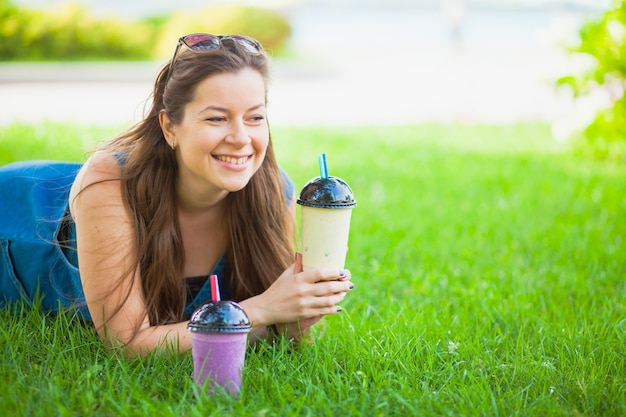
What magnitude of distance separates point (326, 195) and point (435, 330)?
108 centimetres

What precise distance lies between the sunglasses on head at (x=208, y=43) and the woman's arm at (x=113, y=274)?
1.77 ft

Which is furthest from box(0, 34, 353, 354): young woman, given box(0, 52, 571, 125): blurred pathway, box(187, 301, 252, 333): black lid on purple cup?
box(0, 52, 571, 125): blurred pathway

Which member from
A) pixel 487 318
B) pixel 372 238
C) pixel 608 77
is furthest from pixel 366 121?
pixel 487 318

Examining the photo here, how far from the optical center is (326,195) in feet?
8.63

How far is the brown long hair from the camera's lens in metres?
2.85

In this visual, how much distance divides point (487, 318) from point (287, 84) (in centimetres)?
1184

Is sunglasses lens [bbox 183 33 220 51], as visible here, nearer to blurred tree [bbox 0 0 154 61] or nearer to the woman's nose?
the woman's nose

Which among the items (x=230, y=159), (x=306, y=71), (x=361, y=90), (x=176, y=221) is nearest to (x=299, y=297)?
(x=230, y=159)

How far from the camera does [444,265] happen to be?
15.4 feet

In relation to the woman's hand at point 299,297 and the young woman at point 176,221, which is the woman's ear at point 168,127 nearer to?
the young woman at point 176,221

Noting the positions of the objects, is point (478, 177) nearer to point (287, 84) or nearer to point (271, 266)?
point (271, 266)

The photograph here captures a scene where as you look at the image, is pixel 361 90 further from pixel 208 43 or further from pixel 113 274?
pixel 113 274

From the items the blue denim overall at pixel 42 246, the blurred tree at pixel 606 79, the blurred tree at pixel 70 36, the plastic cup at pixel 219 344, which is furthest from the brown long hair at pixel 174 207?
the blurred tree at pixel 70 36

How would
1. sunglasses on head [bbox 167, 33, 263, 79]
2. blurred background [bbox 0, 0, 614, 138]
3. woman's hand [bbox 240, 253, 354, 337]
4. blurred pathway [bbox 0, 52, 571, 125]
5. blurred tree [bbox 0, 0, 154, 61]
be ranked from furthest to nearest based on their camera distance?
blurred tree [bbox 0, 0, 154, 61] → blurred pathway [bbox 0, 52, 571, 125] → blurred background [bbox 0, 0, 614, 138] → sunglasses on head [bbox 167, 33, 263, 79] → woman's hand [bbox 240, 253, 354, 337]
